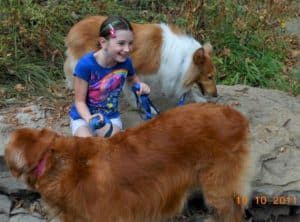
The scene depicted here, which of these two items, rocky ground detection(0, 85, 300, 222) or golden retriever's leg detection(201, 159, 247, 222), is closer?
golden retriever's leg detection(201, 159, 247, 222)

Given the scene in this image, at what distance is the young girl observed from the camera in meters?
4.05

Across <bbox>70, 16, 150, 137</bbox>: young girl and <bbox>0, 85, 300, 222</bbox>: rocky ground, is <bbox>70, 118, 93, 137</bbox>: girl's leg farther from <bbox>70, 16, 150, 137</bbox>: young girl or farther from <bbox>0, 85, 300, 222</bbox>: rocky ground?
<bbox>0, 85, 300, 222</bbox>: rocky ground

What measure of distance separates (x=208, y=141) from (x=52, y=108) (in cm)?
219

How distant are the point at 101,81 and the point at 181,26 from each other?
10.4 feet

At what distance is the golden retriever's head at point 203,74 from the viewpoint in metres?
5.58

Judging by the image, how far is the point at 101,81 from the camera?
4.34 meters

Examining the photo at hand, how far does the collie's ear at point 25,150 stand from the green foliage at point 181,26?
2.86m

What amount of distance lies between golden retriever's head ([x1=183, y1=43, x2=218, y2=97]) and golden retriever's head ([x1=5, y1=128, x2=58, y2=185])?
2692mm

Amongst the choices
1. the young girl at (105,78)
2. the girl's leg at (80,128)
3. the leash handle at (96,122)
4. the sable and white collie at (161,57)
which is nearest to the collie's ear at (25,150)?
the leash handle at (96,122)

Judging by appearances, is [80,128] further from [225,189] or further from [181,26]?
[181,26]

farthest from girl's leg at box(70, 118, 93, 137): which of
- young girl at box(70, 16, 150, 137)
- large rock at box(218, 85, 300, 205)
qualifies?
large rock at box(218, 85, 300, 205)

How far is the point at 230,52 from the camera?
23.7 feet

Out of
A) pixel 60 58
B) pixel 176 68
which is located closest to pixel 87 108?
pixel 176 68

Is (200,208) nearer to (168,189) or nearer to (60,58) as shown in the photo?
(168,189)
